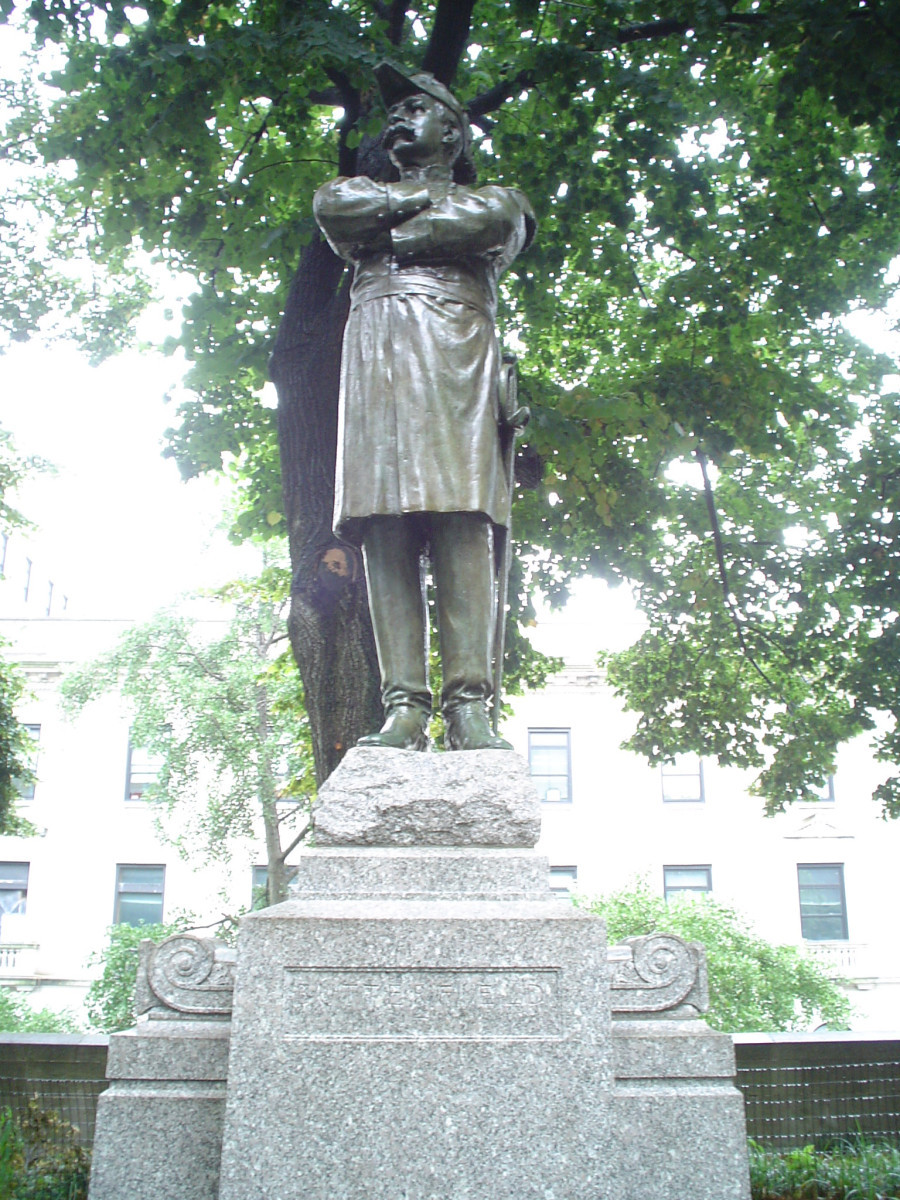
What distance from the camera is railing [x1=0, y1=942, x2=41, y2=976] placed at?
27250 mm

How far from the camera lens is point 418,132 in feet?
15.9

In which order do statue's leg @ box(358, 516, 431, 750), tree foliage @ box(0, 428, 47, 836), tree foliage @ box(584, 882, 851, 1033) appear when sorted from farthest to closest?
tree foliage @ box(584, 882, 851, 1033) < tree foliage @ box(0, 428, 47, 836) < statue's leg @ box(358, 516, 431, 750)

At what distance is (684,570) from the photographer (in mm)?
13438

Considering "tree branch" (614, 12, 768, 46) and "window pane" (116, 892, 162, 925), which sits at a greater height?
"tree branch" (614, 12, 768, 46)

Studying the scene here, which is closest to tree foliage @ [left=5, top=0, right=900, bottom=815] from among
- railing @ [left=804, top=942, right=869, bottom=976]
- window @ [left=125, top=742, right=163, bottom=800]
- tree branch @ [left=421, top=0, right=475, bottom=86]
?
tree branch @ [left=421, top=0, right=475, bottom=86]

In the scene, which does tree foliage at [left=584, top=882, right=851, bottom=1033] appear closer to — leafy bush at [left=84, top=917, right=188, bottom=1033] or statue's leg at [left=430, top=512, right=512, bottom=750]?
leafy bush at [left=84, top=917, right=188, bottom=1033]

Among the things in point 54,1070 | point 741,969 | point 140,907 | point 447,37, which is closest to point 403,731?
point 54,1070

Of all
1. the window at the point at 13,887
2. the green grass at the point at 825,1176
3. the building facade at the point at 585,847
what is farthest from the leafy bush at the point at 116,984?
the green grass at the point at 825,1176

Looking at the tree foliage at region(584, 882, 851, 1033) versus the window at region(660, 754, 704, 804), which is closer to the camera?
the tree foliage at region(584, 882, 851, 1033)

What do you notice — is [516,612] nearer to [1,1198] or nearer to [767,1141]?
[767,1141]

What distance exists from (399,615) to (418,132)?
210 cm

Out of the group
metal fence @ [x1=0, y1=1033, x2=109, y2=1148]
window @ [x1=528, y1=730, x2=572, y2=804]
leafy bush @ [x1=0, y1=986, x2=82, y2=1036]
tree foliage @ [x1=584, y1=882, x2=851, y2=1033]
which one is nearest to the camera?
A: metal fence @ [x1=0, y1=1033, x2=109, y2=1148]

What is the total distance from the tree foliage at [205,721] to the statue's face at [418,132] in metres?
16.9

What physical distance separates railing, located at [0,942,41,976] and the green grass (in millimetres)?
25070
